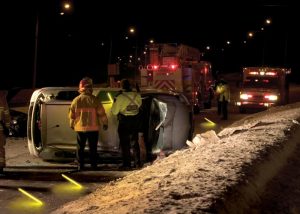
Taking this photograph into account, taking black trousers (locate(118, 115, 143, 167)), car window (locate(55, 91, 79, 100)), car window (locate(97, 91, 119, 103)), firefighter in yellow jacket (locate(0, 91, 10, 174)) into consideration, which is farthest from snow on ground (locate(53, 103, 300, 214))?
→ car window (locate(55, 91, 79, 100))

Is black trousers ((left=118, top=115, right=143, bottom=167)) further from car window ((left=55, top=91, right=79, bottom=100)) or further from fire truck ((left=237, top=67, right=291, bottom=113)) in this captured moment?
fire truck ((left=237, top=67, right=291, bottom=113))

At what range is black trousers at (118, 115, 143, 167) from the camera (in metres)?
10.0

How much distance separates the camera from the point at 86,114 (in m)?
9.84

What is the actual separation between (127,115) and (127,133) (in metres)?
0.32

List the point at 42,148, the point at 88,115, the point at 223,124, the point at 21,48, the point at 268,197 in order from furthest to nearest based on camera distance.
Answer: the point at 21,48, the point at 223,124, the point at 42,148, the point at 88,115, the point at 268,197

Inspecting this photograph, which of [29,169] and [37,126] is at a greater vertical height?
[37,126]

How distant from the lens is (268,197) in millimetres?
5695

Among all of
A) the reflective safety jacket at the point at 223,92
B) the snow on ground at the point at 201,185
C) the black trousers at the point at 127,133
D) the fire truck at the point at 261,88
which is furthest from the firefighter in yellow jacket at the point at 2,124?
the fire truck at the point at 261,88

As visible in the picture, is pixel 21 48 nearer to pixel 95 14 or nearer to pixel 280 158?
pixel 95 14

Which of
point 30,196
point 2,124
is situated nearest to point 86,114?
point 2,124

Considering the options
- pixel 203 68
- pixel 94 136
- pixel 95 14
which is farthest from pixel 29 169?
pixel 95 14

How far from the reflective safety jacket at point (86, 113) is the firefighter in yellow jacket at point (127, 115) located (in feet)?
1.04

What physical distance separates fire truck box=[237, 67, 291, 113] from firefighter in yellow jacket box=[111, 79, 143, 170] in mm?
17829

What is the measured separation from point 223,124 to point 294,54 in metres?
101
